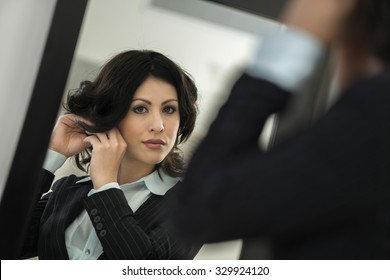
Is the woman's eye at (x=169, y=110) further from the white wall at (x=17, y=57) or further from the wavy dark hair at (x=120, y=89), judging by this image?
the white wall at (x=17, y=57)

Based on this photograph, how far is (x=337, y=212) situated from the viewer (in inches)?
15.4

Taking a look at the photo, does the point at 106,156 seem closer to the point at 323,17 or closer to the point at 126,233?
the point at 126,233

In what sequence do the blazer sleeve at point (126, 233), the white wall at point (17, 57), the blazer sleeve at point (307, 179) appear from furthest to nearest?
the white wall at point (17, 57)
the blazer sleeve at point (126, 233)
the blazer sleeve at point (307, 179)

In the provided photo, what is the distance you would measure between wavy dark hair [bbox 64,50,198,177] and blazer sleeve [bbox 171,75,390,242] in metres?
0.61

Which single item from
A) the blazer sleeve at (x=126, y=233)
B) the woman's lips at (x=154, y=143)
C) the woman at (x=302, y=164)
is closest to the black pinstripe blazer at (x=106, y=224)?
the blazer sleeve at (x=126, y=233)

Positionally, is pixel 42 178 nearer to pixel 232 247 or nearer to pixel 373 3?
pixel 232 247

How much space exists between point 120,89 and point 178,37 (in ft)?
0.58

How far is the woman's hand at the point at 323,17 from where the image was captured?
0.43m

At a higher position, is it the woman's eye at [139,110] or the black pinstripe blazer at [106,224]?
the woman's eye at [139,110]

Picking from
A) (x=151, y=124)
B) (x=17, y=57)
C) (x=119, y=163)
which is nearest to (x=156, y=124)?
(x=151, y=124)

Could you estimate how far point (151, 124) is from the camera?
100cm

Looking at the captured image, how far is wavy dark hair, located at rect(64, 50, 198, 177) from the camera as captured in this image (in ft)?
Result: 3.33

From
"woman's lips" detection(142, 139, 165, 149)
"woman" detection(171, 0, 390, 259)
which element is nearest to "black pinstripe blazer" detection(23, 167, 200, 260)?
"woman's lips" detection(142, 139, 165, 149)

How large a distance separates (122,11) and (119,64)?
0.13m
